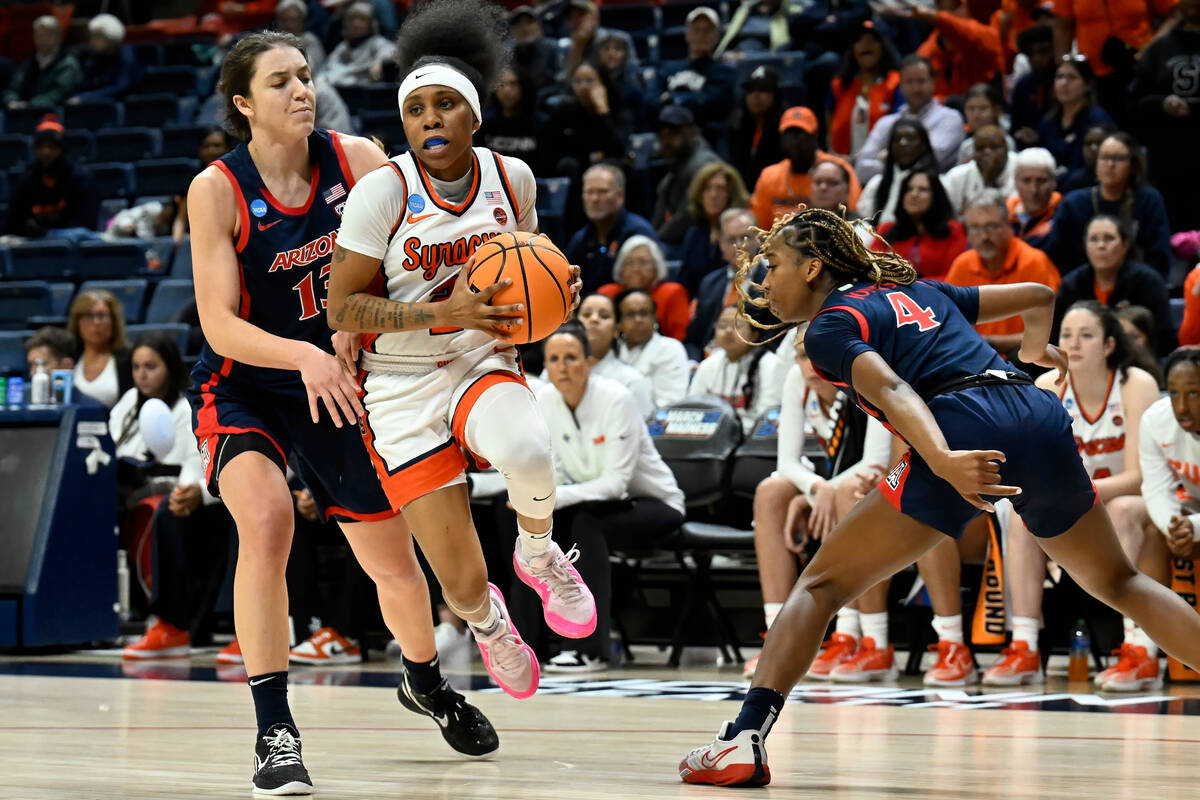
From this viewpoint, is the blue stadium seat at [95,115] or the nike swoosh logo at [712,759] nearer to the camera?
the nike swoosh logo at [712,759]

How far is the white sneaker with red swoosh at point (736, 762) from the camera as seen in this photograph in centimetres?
362

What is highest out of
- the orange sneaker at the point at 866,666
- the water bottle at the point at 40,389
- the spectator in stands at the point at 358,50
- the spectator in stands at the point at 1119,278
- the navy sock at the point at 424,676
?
the spectator in stands at the point at 358,50

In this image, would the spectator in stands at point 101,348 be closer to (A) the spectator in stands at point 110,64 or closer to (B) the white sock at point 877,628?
(B) the white sock at point 877,628

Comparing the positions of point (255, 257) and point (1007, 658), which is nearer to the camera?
point (255, 257)

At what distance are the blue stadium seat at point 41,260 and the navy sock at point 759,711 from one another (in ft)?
33.3

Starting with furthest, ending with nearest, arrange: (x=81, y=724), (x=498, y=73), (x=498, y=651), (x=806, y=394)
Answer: (x=806, y=394) < (x=498, y=73) < (x=81, y=724) < (x=498, y=651)

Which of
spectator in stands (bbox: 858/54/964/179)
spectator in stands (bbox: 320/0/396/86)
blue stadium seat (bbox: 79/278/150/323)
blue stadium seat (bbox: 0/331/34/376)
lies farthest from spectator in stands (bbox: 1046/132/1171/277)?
spectator in stands (bbox: 320/0/396/86)

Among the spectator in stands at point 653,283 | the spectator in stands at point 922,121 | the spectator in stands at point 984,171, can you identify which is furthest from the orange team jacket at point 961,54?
the spectator in stands at point 653,283

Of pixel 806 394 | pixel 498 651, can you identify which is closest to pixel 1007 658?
pixel 806 394

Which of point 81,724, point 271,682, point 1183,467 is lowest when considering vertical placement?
point 81,724

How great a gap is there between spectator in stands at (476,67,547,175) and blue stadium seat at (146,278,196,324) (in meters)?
2.48

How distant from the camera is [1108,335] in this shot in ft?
22.2

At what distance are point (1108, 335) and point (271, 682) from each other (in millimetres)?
4343

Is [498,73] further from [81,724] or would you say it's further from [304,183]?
[81,724]
